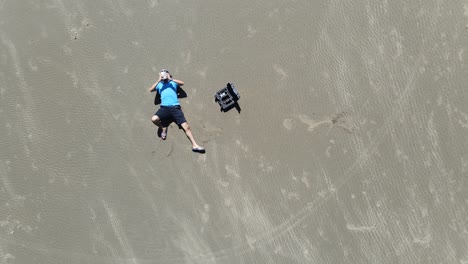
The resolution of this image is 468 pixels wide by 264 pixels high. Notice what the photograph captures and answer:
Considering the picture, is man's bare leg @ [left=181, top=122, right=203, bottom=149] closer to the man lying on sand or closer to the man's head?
the man lying on sand

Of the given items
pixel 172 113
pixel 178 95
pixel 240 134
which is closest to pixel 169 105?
pixel 172 113

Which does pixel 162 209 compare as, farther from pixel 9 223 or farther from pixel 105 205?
pixel 9 223

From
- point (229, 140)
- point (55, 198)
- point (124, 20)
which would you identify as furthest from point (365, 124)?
point (55, 198)

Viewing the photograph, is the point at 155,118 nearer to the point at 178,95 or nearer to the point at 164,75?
the point at 178,95

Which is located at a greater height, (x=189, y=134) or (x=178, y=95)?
(x=178, y=95)

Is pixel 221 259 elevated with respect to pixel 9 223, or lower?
lower

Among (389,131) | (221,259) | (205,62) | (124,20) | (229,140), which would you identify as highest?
(124,20)
